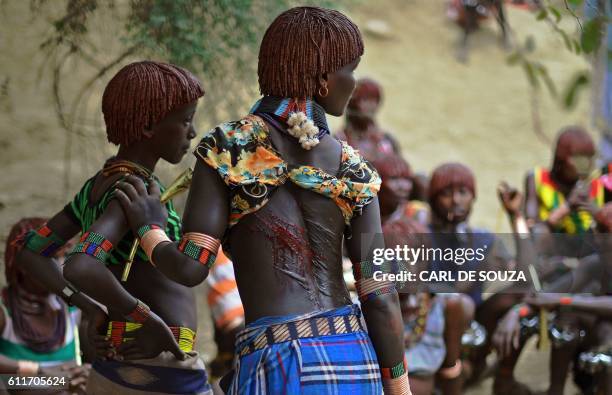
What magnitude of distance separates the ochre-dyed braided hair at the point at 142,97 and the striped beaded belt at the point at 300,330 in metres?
0.92

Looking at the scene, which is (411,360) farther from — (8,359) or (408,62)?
(408,62)

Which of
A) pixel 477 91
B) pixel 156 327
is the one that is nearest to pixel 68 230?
pixel 156 327

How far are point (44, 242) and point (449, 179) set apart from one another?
3.32 m

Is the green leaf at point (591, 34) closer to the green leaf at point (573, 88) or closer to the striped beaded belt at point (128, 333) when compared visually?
the green leaf at point (573, 88)

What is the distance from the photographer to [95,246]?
3068 millimetres

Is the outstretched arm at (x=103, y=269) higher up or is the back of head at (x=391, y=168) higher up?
the back of head at (x=391, y=168)

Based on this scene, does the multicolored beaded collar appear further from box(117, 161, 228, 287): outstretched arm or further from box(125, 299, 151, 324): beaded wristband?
box(125, 299, 151, 324): beaded wristband

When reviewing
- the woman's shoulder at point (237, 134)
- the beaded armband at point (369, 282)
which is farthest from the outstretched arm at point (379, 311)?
the woman's shoulder at point (237, 134)

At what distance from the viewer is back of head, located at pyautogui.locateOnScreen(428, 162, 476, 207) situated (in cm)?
639

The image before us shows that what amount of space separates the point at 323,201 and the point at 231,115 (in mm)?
2437

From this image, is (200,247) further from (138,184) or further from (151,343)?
(151,343)

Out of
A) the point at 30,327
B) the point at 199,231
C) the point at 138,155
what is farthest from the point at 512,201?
the point at 199,231

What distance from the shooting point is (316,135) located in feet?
9.68

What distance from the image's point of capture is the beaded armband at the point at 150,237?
2962mm
